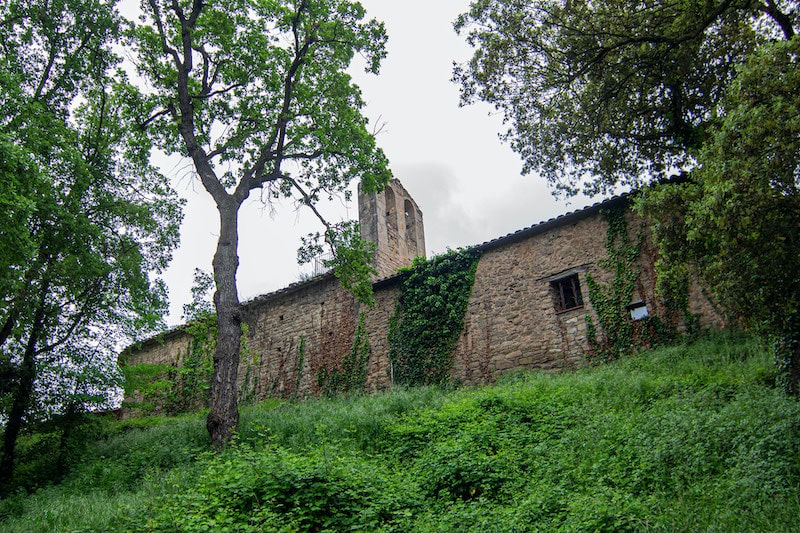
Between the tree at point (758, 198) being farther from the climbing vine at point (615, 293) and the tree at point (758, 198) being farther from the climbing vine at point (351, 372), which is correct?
the climbing vine at point (351, 372)

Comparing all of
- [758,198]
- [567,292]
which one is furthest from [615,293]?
[758,198]

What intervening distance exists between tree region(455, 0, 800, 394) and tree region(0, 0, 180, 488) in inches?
333

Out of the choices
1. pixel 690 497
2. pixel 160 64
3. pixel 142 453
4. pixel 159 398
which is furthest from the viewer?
pixel 159 398

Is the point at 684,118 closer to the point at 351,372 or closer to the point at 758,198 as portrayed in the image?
the point at 758,198

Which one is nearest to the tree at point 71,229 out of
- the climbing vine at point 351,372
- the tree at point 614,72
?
the climbing vine at point 351,372

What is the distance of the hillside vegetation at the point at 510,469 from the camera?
5.54 meters

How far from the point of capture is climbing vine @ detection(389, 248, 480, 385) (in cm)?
1433

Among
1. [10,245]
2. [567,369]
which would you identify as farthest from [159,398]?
[567,369]

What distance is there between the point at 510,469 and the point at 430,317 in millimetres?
7925

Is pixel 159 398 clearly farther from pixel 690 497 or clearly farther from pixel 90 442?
pixel 690 497

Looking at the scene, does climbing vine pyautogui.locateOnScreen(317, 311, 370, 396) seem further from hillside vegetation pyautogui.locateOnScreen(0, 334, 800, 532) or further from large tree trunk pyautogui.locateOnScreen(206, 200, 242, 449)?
large tree trunk pyautogui.locateOnScreen(206, 200, 242, 449)

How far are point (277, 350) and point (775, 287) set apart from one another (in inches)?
550

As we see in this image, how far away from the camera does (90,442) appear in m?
12.3

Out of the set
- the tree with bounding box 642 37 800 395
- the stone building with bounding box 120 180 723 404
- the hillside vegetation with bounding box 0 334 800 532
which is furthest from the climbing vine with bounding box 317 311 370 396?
the tree with bounding box 642 37 800 395
